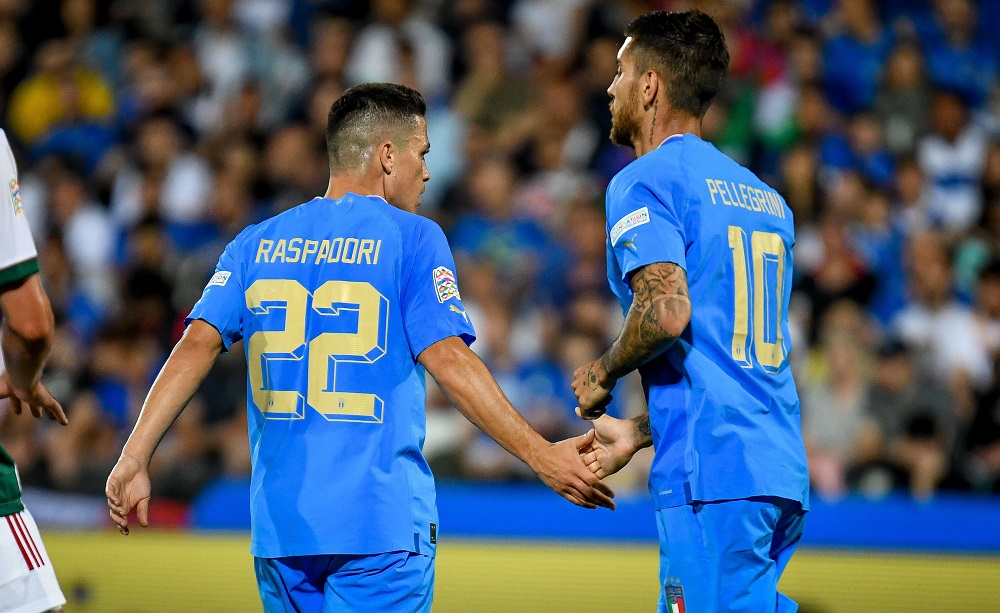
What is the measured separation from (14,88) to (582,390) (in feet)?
34.1

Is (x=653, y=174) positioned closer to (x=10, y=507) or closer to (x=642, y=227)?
(x=642, y=227)

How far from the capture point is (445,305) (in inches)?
159

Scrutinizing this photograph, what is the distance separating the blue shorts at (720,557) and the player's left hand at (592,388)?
49 cm

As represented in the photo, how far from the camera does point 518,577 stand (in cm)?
677

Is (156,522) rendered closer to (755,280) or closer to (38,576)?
(38,576)

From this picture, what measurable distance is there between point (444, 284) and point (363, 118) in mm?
711

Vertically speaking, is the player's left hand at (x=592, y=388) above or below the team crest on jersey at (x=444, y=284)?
below

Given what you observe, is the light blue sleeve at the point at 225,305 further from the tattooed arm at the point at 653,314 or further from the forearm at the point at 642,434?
the forearm at the point at 642,434

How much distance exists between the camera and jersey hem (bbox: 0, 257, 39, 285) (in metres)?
3.55

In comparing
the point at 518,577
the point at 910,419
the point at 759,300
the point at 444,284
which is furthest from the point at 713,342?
the point at 910,419

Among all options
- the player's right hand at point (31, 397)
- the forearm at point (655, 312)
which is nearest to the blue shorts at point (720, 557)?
the forearm at point (655, 312)

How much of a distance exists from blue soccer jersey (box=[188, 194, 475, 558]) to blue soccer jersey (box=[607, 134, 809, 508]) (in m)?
0.69

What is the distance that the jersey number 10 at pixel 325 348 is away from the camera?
155 inches

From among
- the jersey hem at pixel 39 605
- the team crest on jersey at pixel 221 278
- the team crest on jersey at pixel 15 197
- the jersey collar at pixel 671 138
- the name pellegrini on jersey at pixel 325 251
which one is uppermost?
the jersey collar at pixel 671 138
